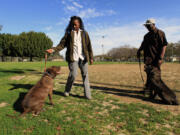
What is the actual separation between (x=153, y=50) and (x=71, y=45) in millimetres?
2389

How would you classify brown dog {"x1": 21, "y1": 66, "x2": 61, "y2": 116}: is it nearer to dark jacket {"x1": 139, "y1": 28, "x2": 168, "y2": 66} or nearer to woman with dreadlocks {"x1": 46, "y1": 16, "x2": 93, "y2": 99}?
woman with dreadlocks {"x1": 46, "y1": 16, "x2": 93, "y2": 99}

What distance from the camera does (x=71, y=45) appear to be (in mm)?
3879

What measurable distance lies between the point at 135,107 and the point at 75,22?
2.82 metres

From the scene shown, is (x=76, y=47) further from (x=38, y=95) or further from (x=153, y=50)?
(x=153, y=50)

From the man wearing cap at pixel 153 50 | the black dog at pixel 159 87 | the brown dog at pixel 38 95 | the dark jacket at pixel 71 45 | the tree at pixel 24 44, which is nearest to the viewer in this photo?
the brown dog at pixel 38 95

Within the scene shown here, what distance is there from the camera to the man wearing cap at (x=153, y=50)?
12.0 feet

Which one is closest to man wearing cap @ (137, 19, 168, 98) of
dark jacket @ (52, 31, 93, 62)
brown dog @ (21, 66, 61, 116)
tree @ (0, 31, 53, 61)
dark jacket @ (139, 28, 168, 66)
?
dark jacket @ (139, 28, 168, 66)

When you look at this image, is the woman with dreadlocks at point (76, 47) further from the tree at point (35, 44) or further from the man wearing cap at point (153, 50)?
the tree at point (35, 44)

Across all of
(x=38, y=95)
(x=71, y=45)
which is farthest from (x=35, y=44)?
(x=38, y=95)

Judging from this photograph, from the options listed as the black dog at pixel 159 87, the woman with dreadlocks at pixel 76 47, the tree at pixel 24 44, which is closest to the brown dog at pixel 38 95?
the woman with dreadlocks at pixel 76 47

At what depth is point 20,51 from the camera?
48312 mm

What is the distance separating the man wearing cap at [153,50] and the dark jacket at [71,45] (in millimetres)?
Answer: 1720

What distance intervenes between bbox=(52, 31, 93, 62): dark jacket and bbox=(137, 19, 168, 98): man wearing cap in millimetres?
1720

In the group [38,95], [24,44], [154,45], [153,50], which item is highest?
[24,44]
